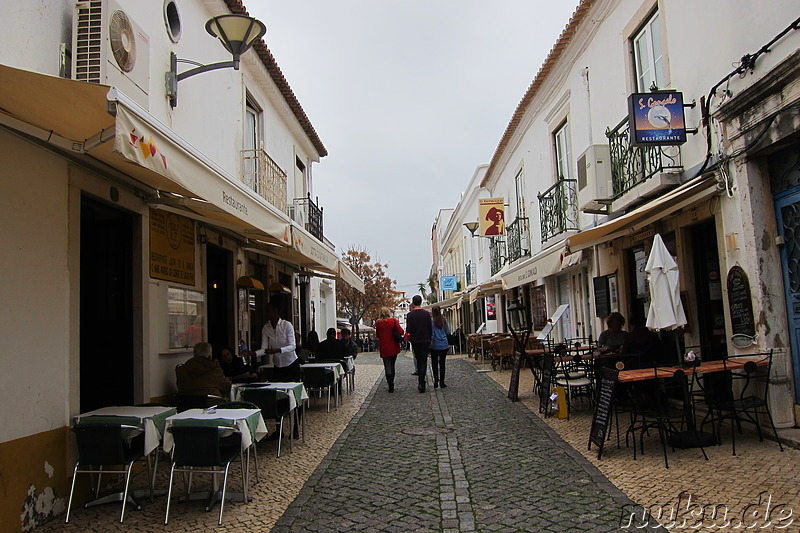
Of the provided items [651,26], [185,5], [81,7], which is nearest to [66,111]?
[81,7]

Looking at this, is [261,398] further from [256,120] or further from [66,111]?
[256,120]

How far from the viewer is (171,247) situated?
23.7ft

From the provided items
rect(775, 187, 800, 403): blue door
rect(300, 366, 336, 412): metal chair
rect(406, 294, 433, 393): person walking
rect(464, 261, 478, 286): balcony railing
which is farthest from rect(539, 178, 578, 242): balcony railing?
rect(464, 261, 478, 286): balcony railing

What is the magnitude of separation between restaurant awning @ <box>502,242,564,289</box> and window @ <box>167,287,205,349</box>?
5.53 m

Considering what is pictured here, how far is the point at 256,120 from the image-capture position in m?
12.3

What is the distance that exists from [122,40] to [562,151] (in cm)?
1029

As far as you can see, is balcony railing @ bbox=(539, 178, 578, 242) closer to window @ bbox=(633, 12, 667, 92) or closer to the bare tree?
window @ bbox=(633, 12, 667, 92)

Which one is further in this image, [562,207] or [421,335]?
[562,207]

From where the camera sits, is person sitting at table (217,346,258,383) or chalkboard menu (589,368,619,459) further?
person sitting at table (217,346,258,383)

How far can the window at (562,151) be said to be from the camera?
13078 millimetres

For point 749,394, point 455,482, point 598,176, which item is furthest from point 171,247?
point 749,394

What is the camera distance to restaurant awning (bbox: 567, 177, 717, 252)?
6.58 m

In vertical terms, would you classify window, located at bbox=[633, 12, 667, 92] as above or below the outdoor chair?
above

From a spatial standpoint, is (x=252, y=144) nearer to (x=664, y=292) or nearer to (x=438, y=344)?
(x=438, y=344)
